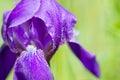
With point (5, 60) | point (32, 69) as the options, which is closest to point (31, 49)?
point (32, 69)

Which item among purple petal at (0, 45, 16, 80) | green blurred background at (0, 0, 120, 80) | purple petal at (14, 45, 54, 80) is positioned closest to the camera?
purple petal at (14, 45, 54, 80)

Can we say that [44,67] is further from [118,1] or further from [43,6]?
[118,1]

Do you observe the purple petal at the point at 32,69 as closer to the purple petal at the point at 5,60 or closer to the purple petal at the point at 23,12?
the purple petal at the point at 23,12

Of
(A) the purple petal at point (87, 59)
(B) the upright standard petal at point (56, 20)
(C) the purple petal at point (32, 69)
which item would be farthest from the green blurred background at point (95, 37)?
(C) the purple petal at point (32, 69)

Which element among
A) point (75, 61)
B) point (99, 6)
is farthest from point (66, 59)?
point (99, 6)

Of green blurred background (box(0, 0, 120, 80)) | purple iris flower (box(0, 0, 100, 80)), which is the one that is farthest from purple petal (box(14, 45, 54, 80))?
green blurred background (box(0, 0, 120, 80))

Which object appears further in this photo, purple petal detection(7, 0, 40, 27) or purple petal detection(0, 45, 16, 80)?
purple petal detection(0, 45, 16, 80)

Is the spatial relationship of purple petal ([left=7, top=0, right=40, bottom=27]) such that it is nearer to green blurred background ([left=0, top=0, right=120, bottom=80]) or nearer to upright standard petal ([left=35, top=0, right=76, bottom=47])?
upright standard petal ([left=35, top=0, right=76, bottom=47])
